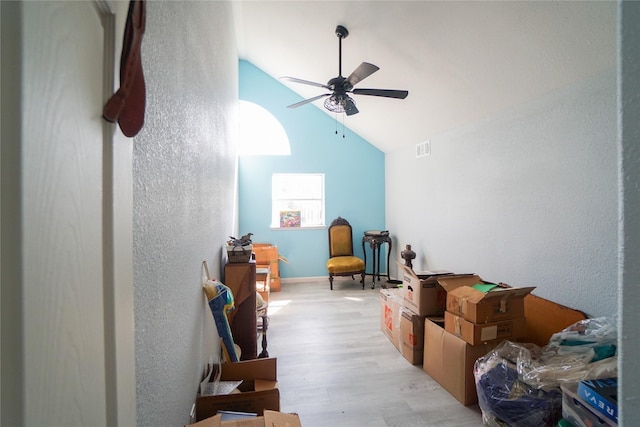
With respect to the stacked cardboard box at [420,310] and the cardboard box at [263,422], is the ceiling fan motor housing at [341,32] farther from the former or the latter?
the cardboard box at [263,422]

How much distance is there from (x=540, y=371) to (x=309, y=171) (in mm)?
4170

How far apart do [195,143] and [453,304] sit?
206cm

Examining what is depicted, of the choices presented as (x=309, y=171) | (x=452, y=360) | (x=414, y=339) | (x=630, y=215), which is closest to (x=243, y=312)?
(x=414, y=339)

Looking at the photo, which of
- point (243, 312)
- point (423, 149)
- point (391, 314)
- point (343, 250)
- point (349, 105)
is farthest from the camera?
point (343, 250)

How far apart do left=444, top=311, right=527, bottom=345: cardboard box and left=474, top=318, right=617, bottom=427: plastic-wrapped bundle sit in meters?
0.11

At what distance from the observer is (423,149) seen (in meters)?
3.93

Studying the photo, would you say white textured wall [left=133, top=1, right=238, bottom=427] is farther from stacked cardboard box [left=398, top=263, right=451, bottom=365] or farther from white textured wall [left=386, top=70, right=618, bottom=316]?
white textured wall [left=386, top=70, right=618, bottom=316]

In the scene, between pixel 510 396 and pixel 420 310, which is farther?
pixel 420 310

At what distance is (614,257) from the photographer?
174 centimetres

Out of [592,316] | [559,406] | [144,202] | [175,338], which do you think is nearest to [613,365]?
[559,406]

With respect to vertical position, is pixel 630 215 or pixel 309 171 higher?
pixel 309 171

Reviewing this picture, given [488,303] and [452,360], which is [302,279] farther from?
[488,303]

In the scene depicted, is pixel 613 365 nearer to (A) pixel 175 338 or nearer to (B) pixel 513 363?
(B) pixel 513 363

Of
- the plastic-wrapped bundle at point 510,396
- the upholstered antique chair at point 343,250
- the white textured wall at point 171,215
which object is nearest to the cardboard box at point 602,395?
the plastic-wrapped bundle at point 510,396
